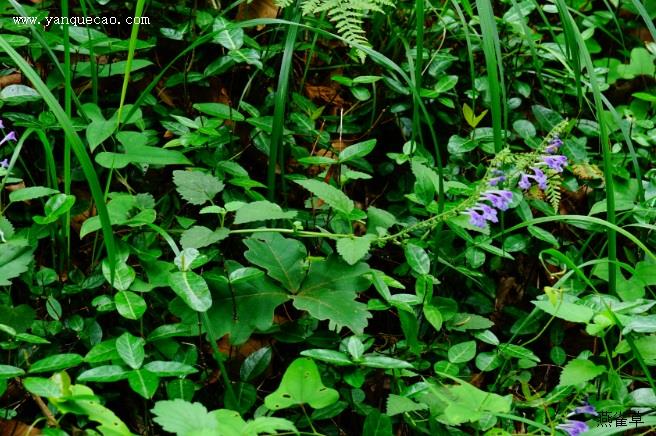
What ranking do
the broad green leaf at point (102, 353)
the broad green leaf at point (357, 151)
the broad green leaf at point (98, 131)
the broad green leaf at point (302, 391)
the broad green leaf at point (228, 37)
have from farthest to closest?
the broad green leaf at point (228, 37), the broad green leaf at point (357, 151), the broad green leaf at point (98, 131), the broad green leaf at point (102, 353), the broad green leaf at point (302, 391)

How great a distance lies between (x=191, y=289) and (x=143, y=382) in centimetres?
22

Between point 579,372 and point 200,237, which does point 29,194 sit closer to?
point 200,237

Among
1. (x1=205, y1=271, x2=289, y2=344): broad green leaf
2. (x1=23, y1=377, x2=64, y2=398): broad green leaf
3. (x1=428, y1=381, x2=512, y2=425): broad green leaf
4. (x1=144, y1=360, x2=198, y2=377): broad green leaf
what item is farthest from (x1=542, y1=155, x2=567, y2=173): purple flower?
(x1=23, y1=377, x2=64, y2=398): broad green leaf

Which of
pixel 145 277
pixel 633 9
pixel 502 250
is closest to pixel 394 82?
pixel 502 250

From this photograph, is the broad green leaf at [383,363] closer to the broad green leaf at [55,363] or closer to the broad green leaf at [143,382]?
the broad green leaf at [143,382]

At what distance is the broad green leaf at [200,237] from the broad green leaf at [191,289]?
0.10 m

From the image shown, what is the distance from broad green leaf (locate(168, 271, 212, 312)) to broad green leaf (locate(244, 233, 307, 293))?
0.58 ft

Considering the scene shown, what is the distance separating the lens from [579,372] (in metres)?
1.75

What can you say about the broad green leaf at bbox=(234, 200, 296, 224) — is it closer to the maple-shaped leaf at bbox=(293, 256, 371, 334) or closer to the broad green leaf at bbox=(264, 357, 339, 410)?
the maple-shaped leaf at bbox=(293, 256, 371, 334)

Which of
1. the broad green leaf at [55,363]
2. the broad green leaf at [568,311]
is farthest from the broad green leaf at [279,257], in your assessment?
the broad green leaf at [568,311]

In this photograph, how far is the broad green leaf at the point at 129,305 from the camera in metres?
1.69

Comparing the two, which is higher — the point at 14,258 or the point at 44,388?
the point at 14,258

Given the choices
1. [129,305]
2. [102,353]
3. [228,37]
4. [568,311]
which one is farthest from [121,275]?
[568,311]

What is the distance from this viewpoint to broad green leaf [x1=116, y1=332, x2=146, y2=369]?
1.62 metres
